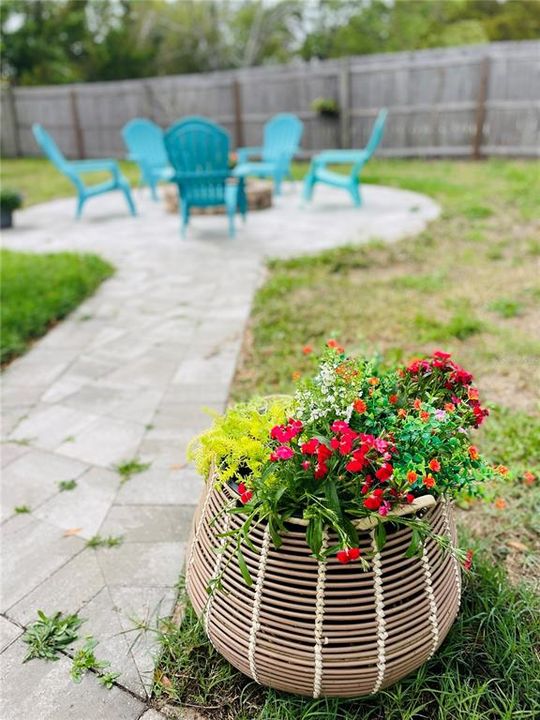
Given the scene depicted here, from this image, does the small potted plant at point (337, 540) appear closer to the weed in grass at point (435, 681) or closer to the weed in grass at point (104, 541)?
the weed in grass at point (435, 681)

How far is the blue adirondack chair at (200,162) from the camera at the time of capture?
566 centimetres

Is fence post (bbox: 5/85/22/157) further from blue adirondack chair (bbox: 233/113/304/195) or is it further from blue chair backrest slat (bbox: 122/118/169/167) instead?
blue adirondack chair (bbox: 233/113/304/195)

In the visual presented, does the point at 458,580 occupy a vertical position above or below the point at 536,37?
below

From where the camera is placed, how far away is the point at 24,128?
1447 centimetres

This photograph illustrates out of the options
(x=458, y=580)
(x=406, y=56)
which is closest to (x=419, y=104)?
(x=406, y=56)

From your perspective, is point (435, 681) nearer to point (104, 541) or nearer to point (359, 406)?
point (359, 406)

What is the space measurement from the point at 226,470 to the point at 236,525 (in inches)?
4.6

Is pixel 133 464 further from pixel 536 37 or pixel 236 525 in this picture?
pixel 536 37

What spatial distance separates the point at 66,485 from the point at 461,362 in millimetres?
2005

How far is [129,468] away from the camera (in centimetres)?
224

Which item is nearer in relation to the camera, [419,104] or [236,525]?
[236,525]

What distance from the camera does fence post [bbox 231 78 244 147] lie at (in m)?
12.1

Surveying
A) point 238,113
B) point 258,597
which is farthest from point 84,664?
point 238,113

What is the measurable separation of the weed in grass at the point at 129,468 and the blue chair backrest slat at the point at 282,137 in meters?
6.39
